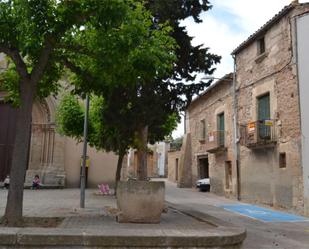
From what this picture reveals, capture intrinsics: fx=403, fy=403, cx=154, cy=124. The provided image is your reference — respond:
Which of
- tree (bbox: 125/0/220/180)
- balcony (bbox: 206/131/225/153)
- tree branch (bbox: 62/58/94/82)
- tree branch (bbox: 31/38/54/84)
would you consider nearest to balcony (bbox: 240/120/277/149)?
balcony (bbox: 206/131/225/153)

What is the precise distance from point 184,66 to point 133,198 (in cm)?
403

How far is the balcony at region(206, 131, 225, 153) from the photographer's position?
22.2m

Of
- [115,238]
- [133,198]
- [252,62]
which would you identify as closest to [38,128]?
[252,62]

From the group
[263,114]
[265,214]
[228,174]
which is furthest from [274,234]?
[228,174]

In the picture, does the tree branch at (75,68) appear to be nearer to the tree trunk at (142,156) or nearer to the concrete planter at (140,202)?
the tree trunk at (142,156)

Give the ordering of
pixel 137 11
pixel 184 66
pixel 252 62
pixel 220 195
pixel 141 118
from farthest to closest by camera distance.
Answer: pixel 220 195, pixel 252 62, pixel 184 66, pixel 141 118, pixel 137 11

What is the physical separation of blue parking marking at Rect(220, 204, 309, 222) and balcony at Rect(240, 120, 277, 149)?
261 centimetres

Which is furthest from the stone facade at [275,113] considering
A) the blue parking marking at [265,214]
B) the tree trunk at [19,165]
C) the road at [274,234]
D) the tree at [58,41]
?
the tree trunk at [19,165]

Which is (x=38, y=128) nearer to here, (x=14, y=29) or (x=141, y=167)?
(x=141, y=167)

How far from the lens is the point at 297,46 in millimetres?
14594

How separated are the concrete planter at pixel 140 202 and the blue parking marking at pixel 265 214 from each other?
5536mm

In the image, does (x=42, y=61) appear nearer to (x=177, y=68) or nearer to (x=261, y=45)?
(x=177, y=68)

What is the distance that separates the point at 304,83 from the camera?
14172mm

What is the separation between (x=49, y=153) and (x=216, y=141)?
9722 millimetres
